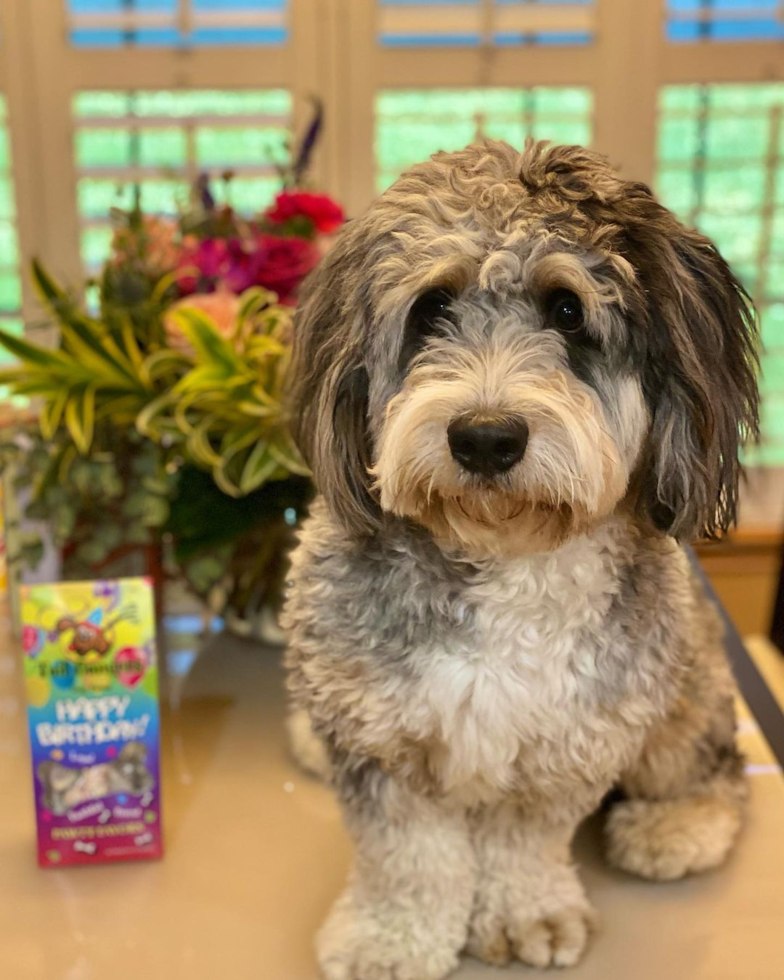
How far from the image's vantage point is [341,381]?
0.79 meters

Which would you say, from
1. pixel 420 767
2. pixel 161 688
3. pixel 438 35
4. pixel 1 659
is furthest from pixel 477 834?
pixel 438 35

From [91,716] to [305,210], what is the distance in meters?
0.72

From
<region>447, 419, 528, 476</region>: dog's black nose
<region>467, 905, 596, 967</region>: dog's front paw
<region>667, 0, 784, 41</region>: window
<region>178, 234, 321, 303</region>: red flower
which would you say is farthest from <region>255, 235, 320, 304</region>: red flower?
<region>667, 0, 784, 41</region>: window

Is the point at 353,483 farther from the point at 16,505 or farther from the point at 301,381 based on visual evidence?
the point at 16,505

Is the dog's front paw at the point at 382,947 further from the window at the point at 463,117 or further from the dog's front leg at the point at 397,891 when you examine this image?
the window at the point at 463,117

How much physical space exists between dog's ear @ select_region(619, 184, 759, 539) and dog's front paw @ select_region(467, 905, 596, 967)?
366 millimetres

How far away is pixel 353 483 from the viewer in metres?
0.80

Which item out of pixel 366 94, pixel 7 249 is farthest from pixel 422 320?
pixel 7 249

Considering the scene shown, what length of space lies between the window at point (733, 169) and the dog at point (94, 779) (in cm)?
165

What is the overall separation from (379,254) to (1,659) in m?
0.85

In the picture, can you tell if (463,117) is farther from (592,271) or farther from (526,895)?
(526,895)

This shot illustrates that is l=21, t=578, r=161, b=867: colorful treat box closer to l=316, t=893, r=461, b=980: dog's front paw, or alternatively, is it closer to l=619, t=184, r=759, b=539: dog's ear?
l=316, t=893, r=461, b=980: dog's front paw

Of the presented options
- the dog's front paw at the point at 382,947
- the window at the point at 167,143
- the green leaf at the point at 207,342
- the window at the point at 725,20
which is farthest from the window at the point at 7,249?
the dog's front paw at the point at 382,947

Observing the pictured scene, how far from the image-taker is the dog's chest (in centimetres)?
81
